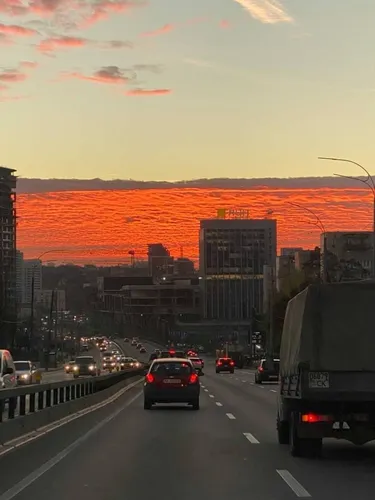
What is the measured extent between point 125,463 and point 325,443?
16.9 feet

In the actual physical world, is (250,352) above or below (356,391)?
below

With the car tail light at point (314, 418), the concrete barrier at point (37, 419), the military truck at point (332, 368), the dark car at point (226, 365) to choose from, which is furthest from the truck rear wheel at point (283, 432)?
the dark car at point (226, 365)

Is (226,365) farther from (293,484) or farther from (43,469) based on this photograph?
(293,484)

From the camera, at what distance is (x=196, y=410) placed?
30.0 meters

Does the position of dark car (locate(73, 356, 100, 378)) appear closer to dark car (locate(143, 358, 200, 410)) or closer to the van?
the van

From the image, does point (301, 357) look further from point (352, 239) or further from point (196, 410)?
point (352, 239)

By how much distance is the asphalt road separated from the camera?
38.0ft

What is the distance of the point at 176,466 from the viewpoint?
47.4ft

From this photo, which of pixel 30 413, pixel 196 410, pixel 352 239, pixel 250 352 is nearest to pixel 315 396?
pixel 30 413

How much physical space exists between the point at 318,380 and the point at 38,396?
7312 millimetres

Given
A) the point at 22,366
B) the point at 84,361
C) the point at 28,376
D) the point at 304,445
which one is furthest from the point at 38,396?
the point at 84,361

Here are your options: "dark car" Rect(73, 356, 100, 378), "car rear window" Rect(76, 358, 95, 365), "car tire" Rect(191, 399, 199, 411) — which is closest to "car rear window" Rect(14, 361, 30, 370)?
"dark car" Rect(73, 356, 100, 378)

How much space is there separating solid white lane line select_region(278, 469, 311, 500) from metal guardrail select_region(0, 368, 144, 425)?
4.61 metres

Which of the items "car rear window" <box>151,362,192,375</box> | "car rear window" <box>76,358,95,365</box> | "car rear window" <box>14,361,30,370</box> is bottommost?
"car rear window" <box>76,358,95,365</box>
